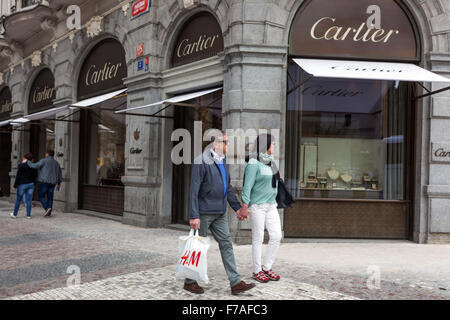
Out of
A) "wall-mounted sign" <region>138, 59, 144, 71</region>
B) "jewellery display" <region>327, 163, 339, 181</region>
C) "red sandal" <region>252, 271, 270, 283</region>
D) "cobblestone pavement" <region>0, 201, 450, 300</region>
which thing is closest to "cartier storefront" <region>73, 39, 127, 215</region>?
"wall-mounted sign" <region>138, 59, 144, 71</region>

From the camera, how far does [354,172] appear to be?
9.09 metres

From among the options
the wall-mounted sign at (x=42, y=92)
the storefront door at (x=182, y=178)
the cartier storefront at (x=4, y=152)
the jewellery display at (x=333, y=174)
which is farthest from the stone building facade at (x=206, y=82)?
the cartier storefront at (x=4, y=152)

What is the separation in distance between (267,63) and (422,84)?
2959 mm

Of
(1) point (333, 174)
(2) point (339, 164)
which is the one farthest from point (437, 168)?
(1) point (333, 174)

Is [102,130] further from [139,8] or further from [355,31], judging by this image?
[355,31]

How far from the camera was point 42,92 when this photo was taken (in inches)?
643

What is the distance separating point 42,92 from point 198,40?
8.77 m

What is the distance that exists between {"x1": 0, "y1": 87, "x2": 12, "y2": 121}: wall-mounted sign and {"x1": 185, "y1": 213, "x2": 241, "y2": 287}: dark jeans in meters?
17.0

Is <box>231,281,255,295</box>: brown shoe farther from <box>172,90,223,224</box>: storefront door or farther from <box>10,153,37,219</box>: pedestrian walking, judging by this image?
<box>10,153,37,219</box>: pedestrian walking

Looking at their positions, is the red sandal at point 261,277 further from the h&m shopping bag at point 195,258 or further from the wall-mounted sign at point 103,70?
the wall-mounted sign at point 103,70

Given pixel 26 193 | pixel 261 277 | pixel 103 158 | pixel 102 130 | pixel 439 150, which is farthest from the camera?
pixel 102 130

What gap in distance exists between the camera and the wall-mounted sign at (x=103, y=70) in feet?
40.2

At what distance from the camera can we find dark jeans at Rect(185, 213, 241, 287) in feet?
16.1
